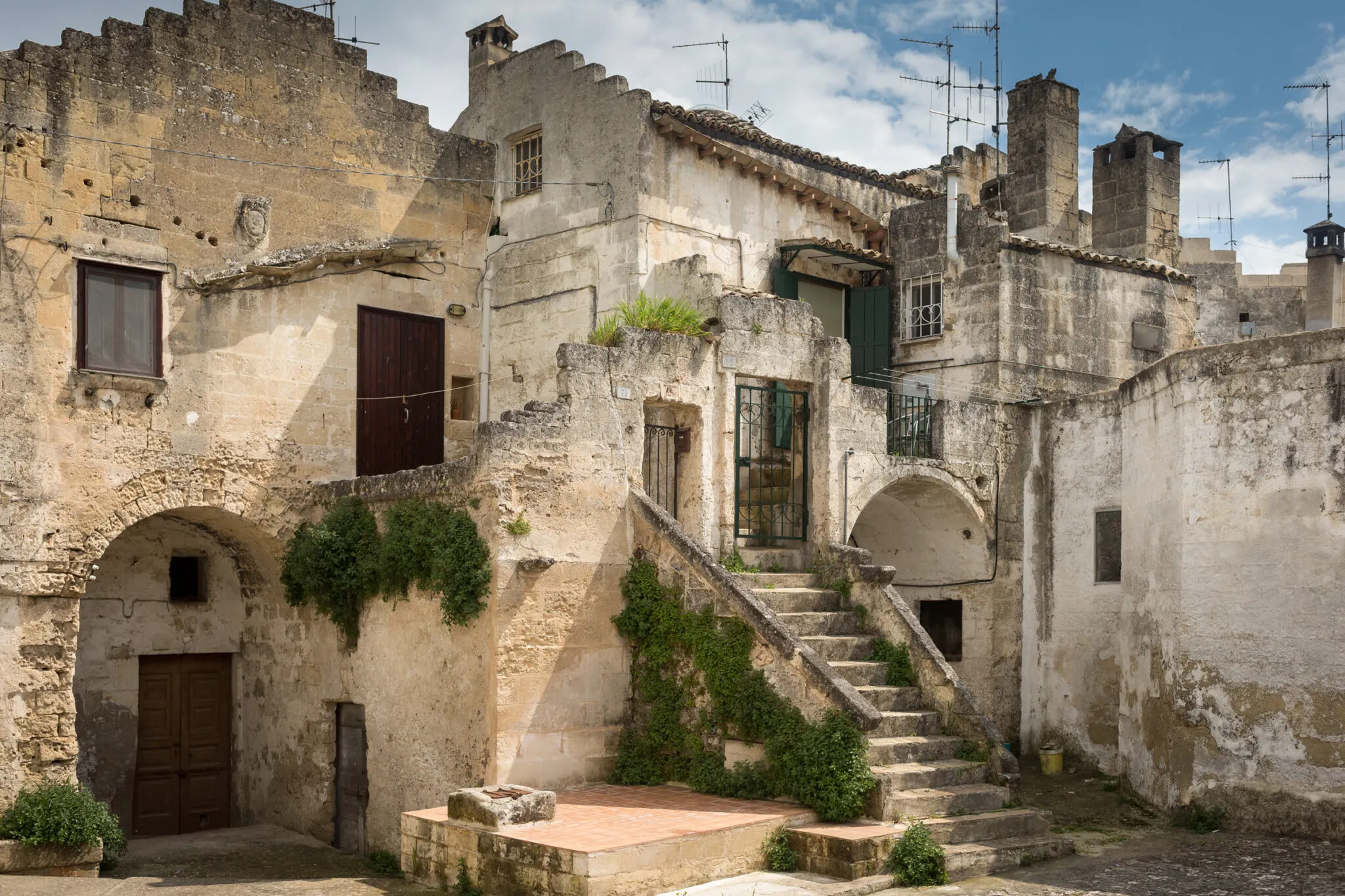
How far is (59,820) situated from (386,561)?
13.5 ft

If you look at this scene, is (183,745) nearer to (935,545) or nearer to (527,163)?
(527,163)

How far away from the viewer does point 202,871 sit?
13570 millimetres

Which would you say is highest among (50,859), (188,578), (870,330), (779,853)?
(870,330)

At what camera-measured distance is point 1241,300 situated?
29781 mm

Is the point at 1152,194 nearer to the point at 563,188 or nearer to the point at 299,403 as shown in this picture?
the point at 563,188

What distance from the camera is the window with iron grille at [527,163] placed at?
1877 centimetres

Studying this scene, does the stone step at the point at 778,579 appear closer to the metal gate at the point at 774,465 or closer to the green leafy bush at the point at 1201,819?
the metal gate at the point at 774,465

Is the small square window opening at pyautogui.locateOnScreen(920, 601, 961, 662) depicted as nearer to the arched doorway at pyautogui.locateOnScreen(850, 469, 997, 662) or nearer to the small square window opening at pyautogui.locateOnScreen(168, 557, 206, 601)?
the arched doorway at pyautogui.locateOnScreen(850, 469, 997, 662)

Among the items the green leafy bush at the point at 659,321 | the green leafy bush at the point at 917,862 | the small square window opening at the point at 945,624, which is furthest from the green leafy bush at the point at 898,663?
the small square window opening at the point at 945,624

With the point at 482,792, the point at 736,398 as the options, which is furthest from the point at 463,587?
the point at 736,398

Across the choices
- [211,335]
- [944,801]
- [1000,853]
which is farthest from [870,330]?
[1000,853]

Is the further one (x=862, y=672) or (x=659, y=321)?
(x=659, y=321)

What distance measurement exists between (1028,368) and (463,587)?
9388 mm

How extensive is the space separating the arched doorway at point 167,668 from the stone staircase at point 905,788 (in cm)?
701
